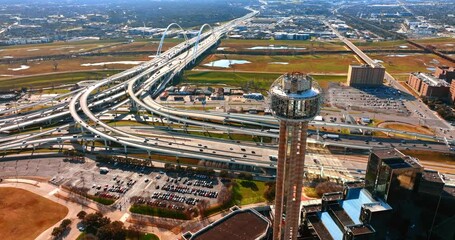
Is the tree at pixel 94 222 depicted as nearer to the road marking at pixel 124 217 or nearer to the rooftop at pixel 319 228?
the road marking at pixel 124 217

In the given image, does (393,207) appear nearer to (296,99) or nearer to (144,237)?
(296,99)

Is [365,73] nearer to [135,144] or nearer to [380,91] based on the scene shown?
[380,91]

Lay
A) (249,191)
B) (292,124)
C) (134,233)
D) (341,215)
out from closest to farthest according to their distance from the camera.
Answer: (292,124) < (341,215) < (134,233) < (249,191)

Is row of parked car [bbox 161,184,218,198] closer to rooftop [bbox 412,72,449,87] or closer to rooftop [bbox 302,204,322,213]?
rooftop [bbox 302,204,322,213]

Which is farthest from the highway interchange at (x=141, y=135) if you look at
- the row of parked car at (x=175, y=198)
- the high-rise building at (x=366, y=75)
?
the high-rise building at (x=366, y=75)

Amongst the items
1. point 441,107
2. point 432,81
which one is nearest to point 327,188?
point 441,107

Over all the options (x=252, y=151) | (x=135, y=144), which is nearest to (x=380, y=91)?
(x=252, y=151)
